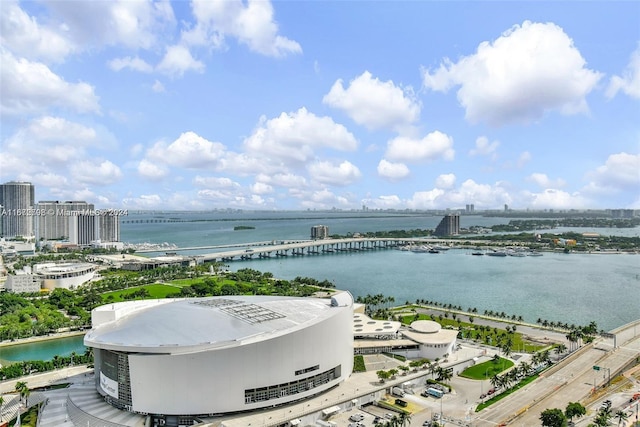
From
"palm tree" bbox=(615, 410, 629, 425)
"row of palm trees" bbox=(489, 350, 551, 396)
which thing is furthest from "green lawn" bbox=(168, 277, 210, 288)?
"palm tree" bbox=(615, 410, 629, 425)

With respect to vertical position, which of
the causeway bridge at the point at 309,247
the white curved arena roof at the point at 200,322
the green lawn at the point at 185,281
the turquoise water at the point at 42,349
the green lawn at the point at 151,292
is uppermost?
the white curved arena roof at the point at 200,322

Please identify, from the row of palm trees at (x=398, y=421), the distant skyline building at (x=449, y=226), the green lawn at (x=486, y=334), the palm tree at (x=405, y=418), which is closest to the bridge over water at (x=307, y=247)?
the distant skyline building at (x=449, y=226)

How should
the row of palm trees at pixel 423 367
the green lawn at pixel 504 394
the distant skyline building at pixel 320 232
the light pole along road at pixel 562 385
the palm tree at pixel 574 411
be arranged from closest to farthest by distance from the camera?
1. the palm tree at pixel 574 411
2. the light pole along road at pixel 562 385
3. the green lawn at pixel 504 394
4. the row of palm trees at pixel 423 367
5. the distant skyline building at pixel 320 232

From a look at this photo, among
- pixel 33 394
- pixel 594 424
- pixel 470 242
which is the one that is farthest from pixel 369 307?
pixel 470 242

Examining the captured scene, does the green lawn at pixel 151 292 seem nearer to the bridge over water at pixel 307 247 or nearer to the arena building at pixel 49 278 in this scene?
the arena building at pixel 49 278

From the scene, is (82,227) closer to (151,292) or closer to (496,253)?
(151,292)

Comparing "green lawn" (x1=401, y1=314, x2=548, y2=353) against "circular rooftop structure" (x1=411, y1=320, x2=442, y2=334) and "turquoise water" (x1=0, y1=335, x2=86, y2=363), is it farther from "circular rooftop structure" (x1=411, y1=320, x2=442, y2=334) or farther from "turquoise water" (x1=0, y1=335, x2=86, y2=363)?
"turquoise water" (x1=0, y1=335, x2=86, y2=363)

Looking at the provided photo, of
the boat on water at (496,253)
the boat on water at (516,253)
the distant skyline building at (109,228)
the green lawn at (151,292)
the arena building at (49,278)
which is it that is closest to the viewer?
the green lawn at (151,292)
